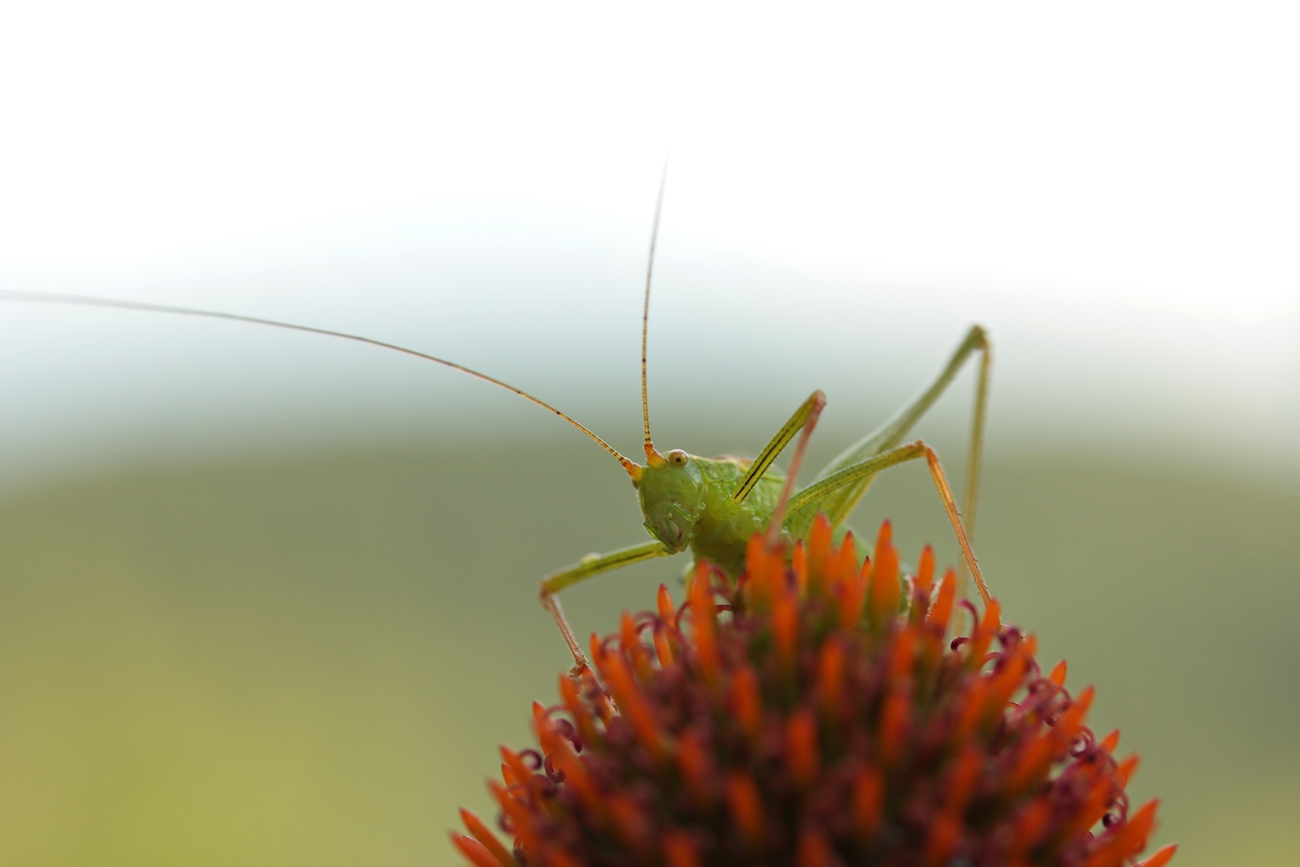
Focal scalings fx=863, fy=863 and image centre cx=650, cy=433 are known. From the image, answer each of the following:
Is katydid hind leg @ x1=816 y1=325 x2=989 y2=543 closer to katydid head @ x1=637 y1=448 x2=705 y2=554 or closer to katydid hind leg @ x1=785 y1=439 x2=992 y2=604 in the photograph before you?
katydid hind leg @ x1=785 y1=439 x2=992 y2=604

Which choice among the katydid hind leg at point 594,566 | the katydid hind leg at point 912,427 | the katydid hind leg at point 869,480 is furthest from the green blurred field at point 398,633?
the katydid hind leg at point 869,480

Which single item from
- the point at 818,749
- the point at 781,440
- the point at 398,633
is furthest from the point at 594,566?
the point at 398,633

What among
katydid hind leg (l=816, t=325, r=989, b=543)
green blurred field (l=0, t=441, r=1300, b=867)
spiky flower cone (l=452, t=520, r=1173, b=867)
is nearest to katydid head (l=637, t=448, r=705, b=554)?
katydid hind leg (l=816, t=325, r=989, b=543)

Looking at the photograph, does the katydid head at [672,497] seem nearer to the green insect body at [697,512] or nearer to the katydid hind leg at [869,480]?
the green insect body at [697,512]

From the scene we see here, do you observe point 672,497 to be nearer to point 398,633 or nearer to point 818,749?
point 818,749

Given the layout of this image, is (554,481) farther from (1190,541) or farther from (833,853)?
(833,853)

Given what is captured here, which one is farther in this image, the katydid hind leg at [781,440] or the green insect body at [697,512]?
the green insect body at [697,512]

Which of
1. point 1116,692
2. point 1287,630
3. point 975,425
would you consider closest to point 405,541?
point 1116,692
